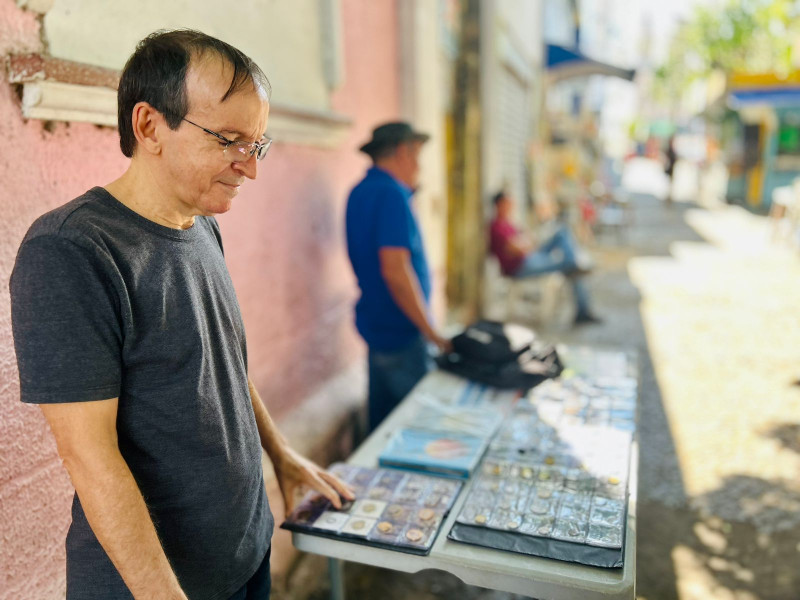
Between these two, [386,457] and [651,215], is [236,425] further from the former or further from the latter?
[651,215]

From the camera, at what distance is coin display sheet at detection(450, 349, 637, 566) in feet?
5.91

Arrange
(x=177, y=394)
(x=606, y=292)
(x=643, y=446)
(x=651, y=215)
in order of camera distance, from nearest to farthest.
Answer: (x=177, y=394)
(x=643, y=446)
(x=606, y=292)
(x=651, y=215)

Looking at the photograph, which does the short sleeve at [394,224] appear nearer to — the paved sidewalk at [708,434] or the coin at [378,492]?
the coin at [378,492]

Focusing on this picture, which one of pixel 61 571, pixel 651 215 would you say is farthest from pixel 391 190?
pixel 651 215

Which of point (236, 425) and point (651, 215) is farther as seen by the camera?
point (651, 215)

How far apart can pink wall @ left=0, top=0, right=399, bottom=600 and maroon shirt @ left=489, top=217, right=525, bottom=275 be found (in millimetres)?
2461

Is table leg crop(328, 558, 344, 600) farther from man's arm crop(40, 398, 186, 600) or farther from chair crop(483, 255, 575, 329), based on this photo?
chair crop(483, 255, 575, 329)

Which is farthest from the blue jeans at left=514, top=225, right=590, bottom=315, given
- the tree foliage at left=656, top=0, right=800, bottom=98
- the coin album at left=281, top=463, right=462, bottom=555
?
the tree foliage at left=656, top=0, right=800, bottom=98

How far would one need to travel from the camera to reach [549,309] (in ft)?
24.7

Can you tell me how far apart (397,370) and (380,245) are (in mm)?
689

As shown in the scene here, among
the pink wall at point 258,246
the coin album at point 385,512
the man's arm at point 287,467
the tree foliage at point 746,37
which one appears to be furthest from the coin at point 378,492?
the tree foliage at point 746,37

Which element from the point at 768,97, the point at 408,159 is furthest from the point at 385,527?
the point at 768,97

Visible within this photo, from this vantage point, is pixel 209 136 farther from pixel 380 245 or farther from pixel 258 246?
pixel 380 245

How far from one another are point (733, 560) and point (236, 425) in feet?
8.79
